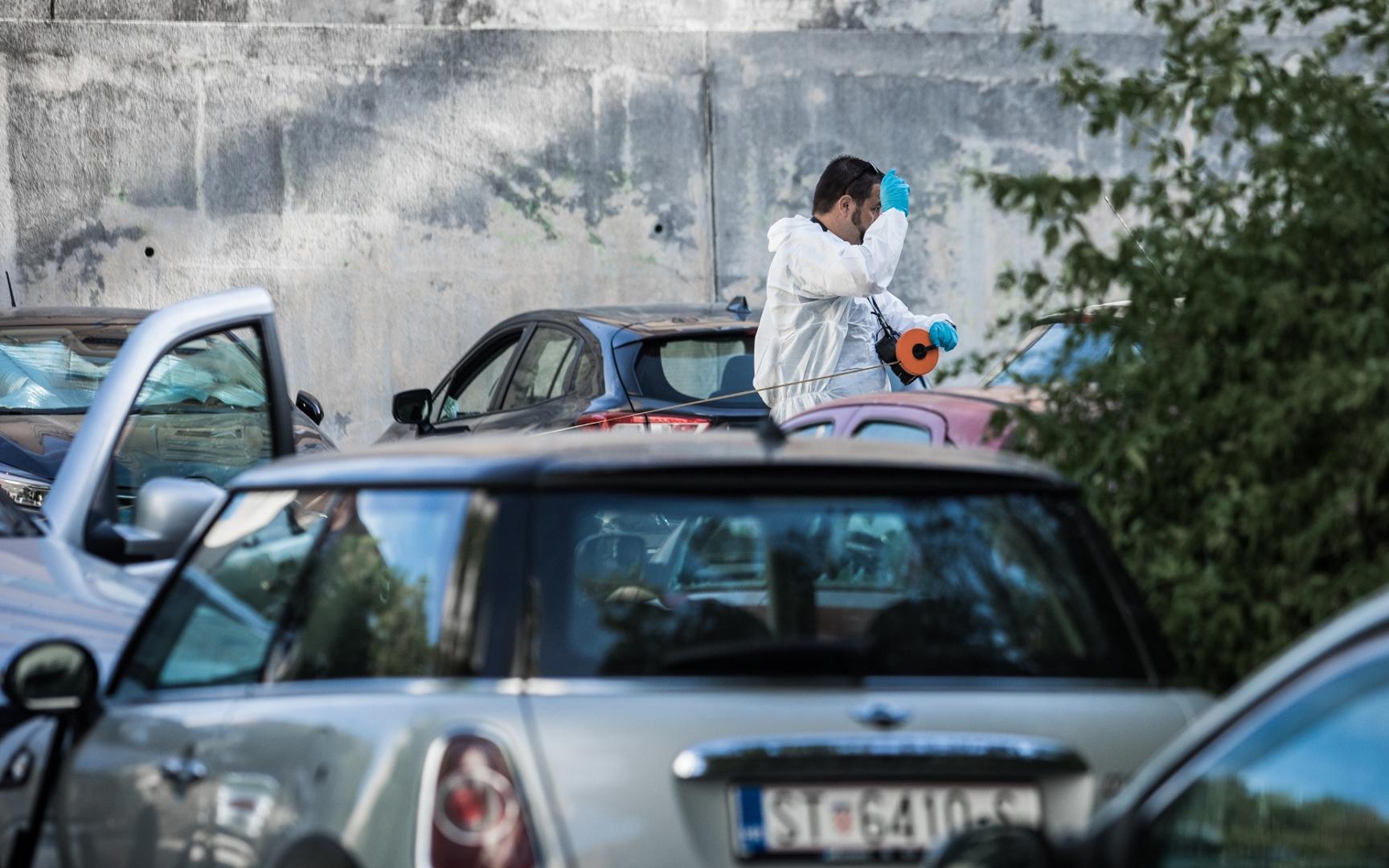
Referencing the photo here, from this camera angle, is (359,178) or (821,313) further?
(359,178)

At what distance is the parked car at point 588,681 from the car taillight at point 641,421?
588cm

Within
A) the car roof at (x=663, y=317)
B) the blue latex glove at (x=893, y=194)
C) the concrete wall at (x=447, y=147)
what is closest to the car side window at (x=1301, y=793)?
the blue latex glove at (x=893, y=194)

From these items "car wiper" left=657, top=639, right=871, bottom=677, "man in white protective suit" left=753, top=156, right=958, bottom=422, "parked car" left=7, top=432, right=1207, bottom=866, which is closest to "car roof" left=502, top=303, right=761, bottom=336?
"man in white protective suit" left=753, top=156, right=958, bottom=422

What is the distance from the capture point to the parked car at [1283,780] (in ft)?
8.07

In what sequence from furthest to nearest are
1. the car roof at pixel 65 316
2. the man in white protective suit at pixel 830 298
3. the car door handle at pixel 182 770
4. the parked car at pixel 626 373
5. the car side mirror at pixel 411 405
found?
the car roof at pixel 65 316 < the car side mirror at pixel 411 405 < the parked car at pixel 626 373 < the man in white protective suit at pixel 830 298 < the car door handle at pixel 182 770

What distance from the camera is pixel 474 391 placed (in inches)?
526

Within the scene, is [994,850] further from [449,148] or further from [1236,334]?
[449,148]

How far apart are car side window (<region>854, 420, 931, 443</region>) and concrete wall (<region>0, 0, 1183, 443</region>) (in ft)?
32.1

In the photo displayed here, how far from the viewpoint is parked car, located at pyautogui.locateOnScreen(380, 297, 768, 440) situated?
1016 centimetres

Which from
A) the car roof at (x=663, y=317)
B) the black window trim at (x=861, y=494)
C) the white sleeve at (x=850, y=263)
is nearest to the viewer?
the black window trim at (x=861, y=494)

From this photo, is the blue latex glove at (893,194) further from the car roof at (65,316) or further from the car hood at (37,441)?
the car roof at (65,316)

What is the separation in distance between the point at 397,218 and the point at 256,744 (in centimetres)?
1353

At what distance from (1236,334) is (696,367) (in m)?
5.93

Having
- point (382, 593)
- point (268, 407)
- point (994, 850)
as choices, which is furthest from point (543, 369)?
point (994, 850)
